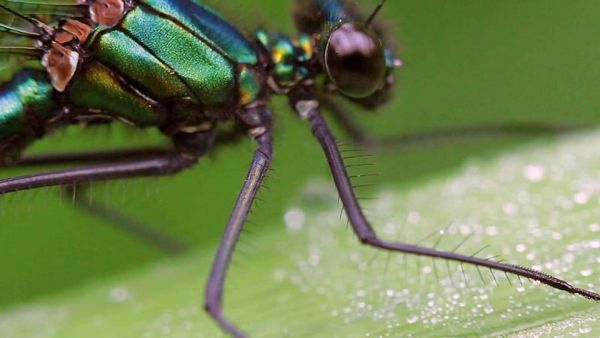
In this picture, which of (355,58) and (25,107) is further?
(25,107)

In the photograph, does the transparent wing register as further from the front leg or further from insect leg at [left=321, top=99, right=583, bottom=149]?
insect leg at [left=321, top=99, right=583, bottom=149]

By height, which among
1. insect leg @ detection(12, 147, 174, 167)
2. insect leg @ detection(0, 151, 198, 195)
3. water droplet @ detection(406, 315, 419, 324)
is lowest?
water droplet @ detection(406, 315, 419, 324)

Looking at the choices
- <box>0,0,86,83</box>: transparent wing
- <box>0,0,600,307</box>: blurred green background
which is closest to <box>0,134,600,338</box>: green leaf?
<box>0,0,600,307</box>: blurred green background

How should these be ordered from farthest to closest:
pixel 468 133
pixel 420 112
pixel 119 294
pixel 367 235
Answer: pixel 420 112 < pixel 468 133 < pixel 119 294 < pixel 367 235

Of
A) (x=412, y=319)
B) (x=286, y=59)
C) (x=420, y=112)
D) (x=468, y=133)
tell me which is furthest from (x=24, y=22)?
(x=420, y=112)

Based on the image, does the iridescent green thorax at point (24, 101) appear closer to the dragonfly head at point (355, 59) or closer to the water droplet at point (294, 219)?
the dragonfly head at point (355, 59)

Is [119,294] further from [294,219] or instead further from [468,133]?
[468,133]
